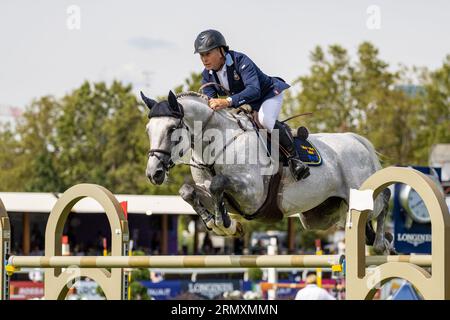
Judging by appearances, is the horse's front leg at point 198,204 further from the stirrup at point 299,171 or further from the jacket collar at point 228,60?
the jacket collar at point 228,60

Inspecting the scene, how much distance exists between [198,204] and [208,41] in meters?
1.25

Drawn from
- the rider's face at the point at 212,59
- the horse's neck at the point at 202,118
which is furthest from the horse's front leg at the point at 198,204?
the rider's face at the point at 212,59

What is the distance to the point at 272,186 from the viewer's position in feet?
24.6

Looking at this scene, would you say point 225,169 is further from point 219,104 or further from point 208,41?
point 208,41

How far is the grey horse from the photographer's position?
7.01 meters

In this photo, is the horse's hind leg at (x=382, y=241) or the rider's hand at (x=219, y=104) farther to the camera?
the horse's hind leg at (x=382, y=241)

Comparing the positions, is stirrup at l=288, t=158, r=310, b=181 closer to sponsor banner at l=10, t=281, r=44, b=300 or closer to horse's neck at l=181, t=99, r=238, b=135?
horse's neck at l=181, t=99, r=238, b=135

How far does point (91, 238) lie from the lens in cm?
3109

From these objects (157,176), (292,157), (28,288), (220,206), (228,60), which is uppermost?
(228,60)

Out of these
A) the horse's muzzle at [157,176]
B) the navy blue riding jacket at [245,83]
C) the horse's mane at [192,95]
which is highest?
the navy blue riding jacket at [245,83]

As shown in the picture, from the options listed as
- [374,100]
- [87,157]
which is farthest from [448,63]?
[87,157]

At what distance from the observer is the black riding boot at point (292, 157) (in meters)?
7.60

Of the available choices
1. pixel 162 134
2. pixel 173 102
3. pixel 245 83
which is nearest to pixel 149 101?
pixel 173 102

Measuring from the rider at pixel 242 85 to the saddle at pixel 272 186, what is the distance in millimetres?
63
